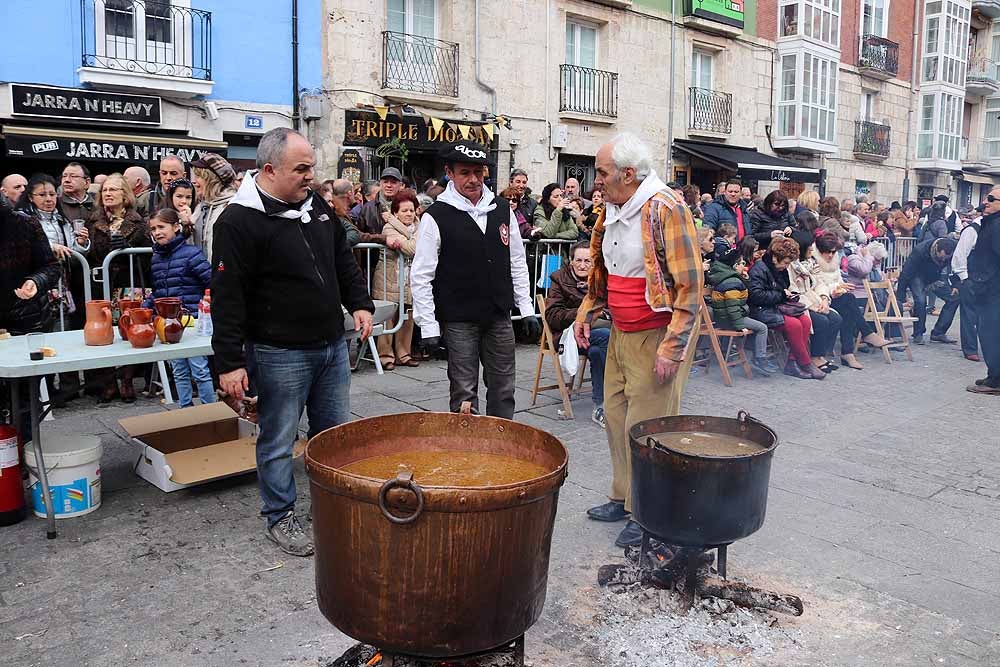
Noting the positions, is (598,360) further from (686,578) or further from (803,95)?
(803,95)

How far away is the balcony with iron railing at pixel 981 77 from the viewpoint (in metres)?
33.1

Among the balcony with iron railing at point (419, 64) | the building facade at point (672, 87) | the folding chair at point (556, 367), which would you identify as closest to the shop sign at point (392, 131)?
the building facade at point (672, 87)

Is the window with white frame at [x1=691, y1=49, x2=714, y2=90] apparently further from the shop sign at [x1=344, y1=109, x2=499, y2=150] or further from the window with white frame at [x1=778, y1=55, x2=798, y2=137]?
the shop sign at [x1=344, y1=109, x2=499, y2=150]

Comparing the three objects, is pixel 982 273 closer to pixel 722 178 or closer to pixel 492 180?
pixel 492 180

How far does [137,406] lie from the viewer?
674cm

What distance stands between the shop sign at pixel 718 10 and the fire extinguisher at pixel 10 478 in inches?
731

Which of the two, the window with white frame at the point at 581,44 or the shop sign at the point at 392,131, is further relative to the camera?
the window with white frame at the point at 581,44

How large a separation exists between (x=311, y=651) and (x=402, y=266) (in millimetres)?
5170

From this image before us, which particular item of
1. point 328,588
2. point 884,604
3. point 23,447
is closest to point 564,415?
point 884,604

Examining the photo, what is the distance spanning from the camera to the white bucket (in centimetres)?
437

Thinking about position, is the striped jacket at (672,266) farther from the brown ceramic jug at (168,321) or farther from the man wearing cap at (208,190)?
the man wearing cap at (208,190)

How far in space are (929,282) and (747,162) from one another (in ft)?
31.8

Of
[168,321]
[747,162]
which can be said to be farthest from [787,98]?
[168,321]

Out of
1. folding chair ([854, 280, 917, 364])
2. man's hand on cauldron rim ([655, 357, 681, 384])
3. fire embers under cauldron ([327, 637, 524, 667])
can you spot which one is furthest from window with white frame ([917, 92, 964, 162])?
fire embers under cauldron ([327, 637, 524, 667])
